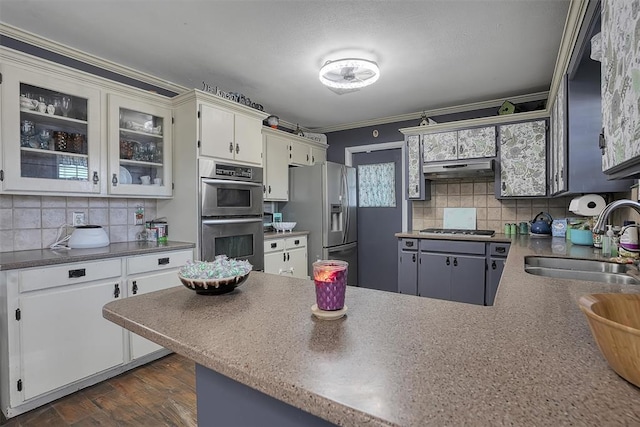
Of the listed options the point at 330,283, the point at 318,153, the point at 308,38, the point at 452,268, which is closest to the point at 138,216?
the point at 308,38

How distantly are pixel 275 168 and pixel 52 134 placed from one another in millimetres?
2060

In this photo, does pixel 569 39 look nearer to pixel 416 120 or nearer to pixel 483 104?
pixel 483 104

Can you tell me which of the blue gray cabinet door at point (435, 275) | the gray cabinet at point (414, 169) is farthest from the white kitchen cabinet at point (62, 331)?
the gray cabinet at point (414, 169)

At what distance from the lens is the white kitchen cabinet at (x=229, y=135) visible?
276cm

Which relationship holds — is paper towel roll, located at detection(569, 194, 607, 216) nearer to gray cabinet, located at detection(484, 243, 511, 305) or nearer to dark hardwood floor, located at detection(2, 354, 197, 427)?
gray cabinet, located at detection(484, 243, 511, 305)

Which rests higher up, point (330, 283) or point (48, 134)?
point (48, 134)

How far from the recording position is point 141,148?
108 inches

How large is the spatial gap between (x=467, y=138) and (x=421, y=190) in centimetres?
72

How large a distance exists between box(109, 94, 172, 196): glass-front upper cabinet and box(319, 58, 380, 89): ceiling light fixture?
1421 mm

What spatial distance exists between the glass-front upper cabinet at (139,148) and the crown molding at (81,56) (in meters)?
0.35

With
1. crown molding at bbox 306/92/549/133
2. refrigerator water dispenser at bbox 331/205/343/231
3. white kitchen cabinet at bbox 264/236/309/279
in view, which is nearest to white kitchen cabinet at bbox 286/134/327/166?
crown molding at bbox 306/92/549/133

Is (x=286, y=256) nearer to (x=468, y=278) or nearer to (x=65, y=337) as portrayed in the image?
(x=468, y=278)

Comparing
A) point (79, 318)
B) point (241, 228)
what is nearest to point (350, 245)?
point (241, 228)

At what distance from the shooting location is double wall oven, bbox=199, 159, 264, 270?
2.73 meters
